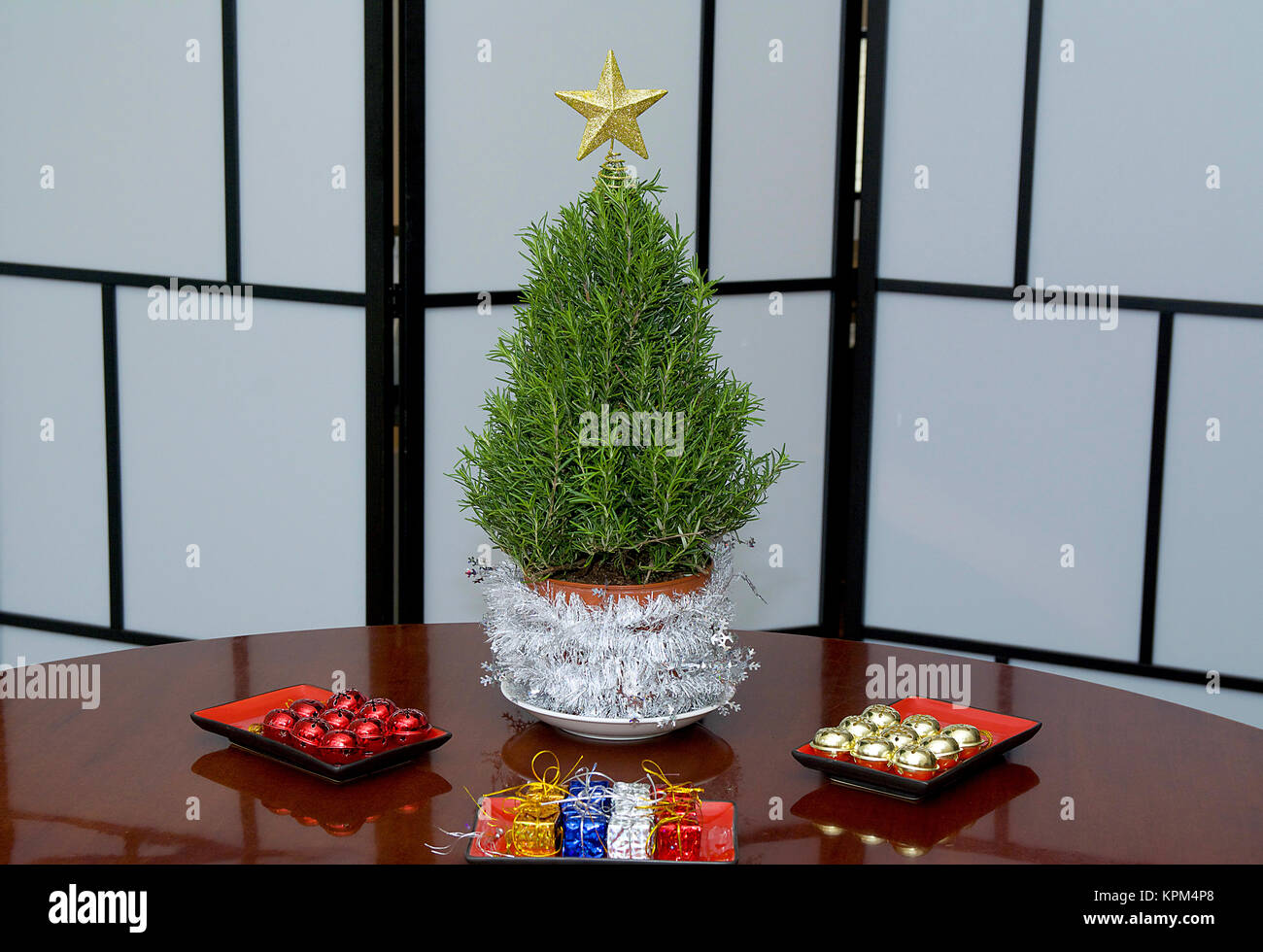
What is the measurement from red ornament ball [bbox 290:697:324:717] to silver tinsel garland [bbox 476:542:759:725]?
0.21 m

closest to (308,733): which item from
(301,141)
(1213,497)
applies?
(301,141)

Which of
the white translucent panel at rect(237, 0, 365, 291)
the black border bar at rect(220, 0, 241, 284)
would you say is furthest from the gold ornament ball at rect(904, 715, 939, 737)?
the black border bar at rect(220, 0, 241, 284)

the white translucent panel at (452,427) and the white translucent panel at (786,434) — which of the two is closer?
the white translucent panel at (452,427)

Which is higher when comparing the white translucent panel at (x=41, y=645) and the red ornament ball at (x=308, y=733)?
the red ornament ball at (x=308, y=733)

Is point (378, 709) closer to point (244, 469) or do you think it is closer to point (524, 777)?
point (524, 777)

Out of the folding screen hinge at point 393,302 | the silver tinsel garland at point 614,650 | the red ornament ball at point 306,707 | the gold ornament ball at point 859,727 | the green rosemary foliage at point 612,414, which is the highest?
the folding screen hinge at point 393,302

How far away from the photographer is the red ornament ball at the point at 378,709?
141 centimetres

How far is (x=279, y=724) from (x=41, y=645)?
1.93m

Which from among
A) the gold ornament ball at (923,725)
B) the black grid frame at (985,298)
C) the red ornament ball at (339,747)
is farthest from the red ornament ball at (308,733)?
the black grid frame at (985,298)

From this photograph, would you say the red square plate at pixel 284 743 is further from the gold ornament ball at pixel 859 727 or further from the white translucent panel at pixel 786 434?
the white translucent panel at pixel 786 434

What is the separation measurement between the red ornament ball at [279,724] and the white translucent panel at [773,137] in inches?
72.0

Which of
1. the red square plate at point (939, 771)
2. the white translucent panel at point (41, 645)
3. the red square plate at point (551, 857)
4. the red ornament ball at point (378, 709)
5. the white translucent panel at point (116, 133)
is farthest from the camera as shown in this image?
the white translucent panel at point (41, 645)

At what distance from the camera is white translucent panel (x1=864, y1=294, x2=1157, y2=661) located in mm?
2895

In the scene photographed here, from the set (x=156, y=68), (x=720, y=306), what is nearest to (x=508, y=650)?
(x=720, y=306)
